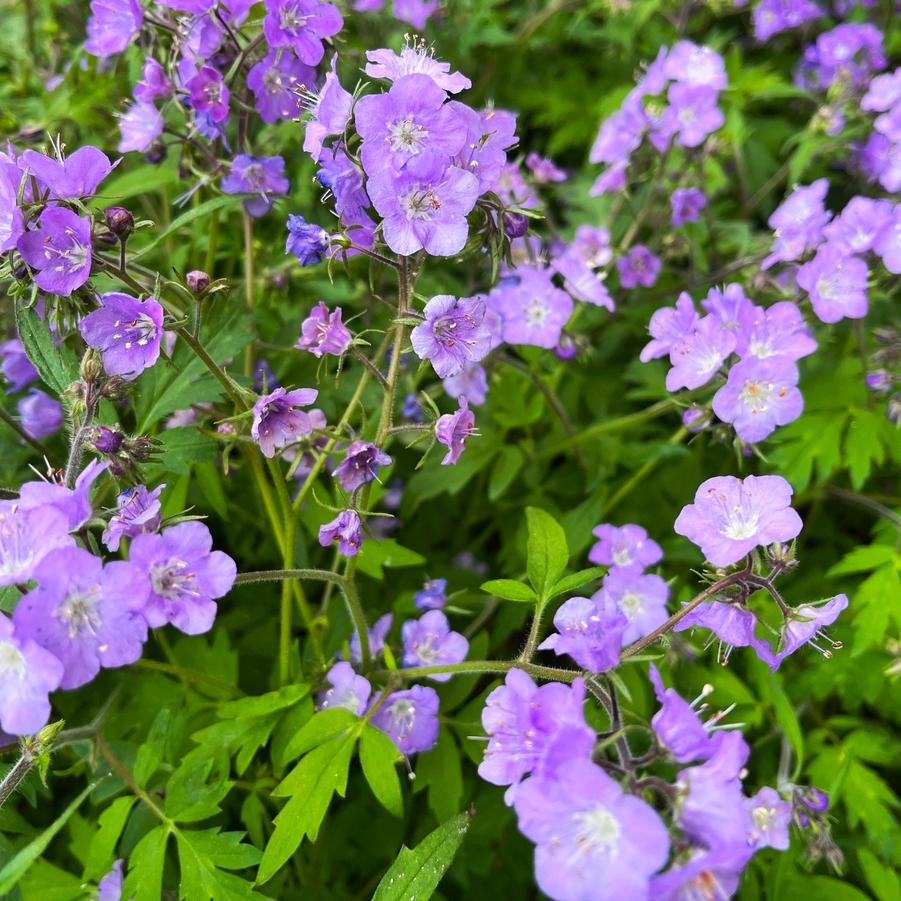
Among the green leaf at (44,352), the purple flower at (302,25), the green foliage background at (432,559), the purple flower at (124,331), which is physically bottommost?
the green foliage background at (432,559)

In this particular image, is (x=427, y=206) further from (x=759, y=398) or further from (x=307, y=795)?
(x=307, y=795)

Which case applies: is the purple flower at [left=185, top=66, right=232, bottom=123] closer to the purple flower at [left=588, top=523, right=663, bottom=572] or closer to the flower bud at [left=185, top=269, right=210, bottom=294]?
the flower bud at [left=185, top=269, right=210, bottom=294]

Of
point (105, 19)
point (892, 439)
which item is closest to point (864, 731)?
point (892, 439)

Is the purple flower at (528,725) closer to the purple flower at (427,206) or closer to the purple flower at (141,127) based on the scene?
the purple flower at (427,206)

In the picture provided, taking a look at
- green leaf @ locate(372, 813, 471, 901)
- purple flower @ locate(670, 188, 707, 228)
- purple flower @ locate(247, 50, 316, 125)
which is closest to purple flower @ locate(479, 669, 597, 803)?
green leaf @ locate(372, 813, 471, 901)

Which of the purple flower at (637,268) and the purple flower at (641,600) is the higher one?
the purple flower at (637,268)

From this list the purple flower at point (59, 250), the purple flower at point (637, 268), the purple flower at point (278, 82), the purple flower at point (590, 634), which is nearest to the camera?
the purple flower at point (590, 634)

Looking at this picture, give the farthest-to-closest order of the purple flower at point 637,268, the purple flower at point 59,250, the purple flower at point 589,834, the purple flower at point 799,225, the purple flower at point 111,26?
the purple flower at point 637,268 < the purple flower at point 799,225 < the purple flower at point 111,26 < the purple flower at point 59,250 < the purple flower at point 589,834

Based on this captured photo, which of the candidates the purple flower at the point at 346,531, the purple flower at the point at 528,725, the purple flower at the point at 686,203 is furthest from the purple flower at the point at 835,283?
the purple flower at the point at 528,725
